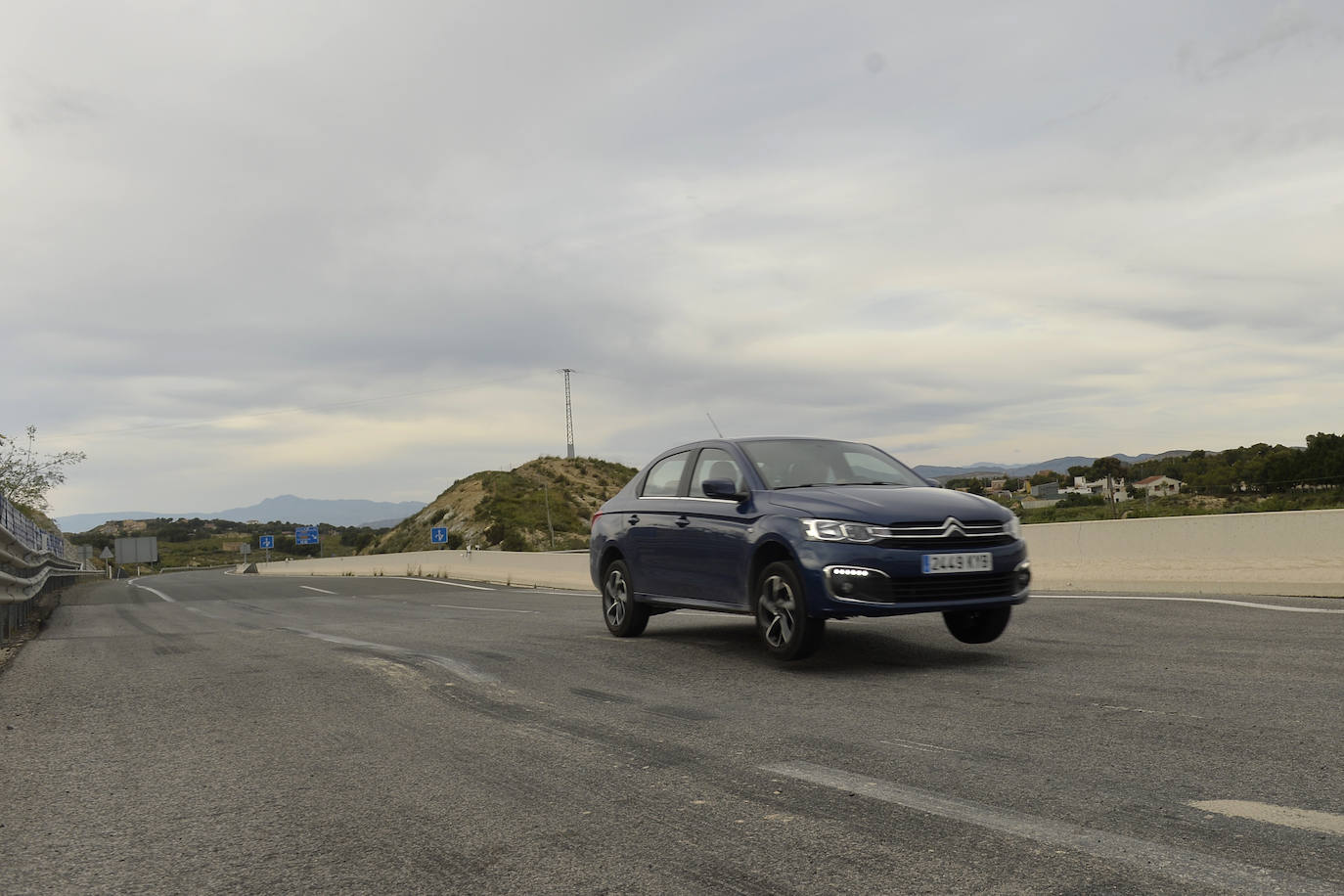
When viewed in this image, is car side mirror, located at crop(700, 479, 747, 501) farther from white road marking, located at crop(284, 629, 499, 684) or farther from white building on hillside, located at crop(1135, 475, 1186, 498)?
white building on hillside, located at crop(1135, 475, 1186, 498)

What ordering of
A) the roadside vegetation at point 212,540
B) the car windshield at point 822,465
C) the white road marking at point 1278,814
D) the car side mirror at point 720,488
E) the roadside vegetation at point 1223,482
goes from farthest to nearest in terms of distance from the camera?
the roadside vegetation at point 212,540
the roadside vegetation at point 1223,482
the car windshield at point 822,465
the car side mirror at point 720,488
the white road marking at point 1278,814

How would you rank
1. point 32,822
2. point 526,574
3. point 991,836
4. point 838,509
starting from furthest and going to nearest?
1. point 526,574
2. point 838,509
3. point 32,822
4. point 991,836

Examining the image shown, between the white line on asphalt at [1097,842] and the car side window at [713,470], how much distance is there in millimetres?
4459

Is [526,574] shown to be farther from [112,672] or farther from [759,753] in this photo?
[759,753]

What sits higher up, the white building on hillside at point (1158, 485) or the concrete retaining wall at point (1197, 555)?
the white building on hillside at point (1158, 485)

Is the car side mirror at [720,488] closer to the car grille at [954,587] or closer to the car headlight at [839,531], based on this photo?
the car headlight at [839,531]

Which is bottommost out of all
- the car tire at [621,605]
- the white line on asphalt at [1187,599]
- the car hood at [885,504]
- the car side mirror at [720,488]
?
the white line on asphalt at [1187,599]

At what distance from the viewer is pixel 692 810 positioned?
13.0 ft

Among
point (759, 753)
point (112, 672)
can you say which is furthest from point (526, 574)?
point (759, 753)

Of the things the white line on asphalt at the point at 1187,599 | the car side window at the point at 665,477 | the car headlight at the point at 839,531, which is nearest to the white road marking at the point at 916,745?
the car headlight at the point at 839,531

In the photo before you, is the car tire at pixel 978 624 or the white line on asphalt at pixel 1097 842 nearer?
the white line on asphalt at pixel 1097 842

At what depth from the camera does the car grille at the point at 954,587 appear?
714 centimetres

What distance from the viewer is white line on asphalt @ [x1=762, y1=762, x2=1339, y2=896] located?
9.84 feet

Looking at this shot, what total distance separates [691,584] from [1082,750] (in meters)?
4.47
